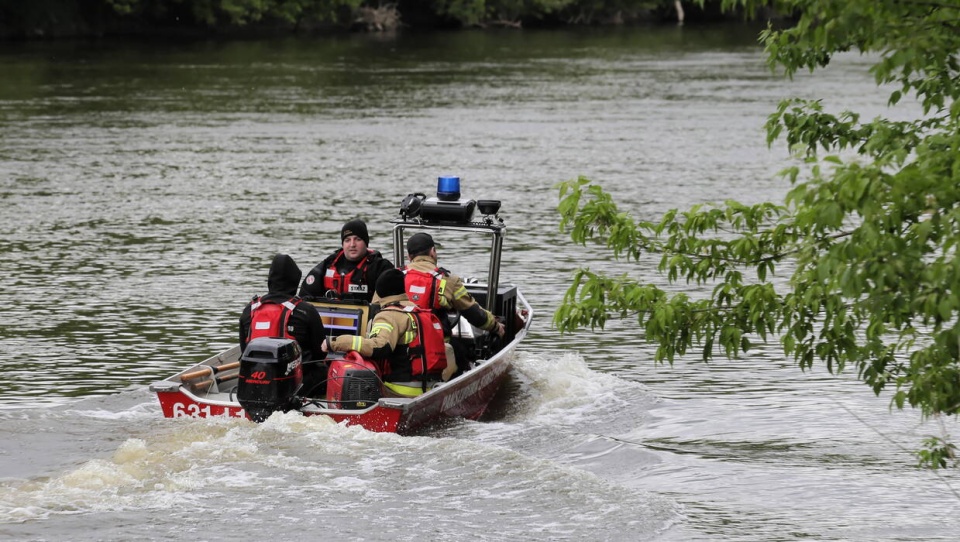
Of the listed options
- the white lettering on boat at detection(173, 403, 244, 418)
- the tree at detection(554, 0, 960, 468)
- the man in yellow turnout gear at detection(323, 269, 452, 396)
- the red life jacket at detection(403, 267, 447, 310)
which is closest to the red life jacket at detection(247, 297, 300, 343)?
the man in yellow turnout gear at detection(323, 269, 452, 396)

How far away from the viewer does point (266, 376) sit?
10.5 meters

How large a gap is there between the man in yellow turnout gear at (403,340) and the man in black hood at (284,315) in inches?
7.8

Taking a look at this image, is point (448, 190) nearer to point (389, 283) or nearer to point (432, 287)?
point (432, 287)

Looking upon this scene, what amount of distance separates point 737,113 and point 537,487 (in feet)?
102

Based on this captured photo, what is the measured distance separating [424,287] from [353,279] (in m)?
0.89

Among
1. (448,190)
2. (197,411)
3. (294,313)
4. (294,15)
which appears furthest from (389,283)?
(294,15)

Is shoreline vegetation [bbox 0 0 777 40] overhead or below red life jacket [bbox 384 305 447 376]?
overhead

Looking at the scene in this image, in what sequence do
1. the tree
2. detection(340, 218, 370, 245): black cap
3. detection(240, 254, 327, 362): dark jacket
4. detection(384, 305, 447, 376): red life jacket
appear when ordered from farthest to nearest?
detection(340, 218, 370, 245): black cap
detection(384, 305, 447, 376): red life jacket
detection(240, 254, 327, 362): dark jacket
the tree

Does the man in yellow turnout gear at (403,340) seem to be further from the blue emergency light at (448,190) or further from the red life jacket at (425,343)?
the blue emergency light at (448,190)

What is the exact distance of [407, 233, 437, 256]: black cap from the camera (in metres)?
11.9

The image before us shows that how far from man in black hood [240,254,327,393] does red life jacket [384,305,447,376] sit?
2.34ft

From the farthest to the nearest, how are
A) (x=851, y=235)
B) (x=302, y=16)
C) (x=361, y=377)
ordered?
(x=302, y=16) < (x=361, y=377) < (x=851, y=235)

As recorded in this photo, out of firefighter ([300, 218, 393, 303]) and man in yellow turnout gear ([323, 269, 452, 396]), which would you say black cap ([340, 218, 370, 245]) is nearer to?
firefighter ([300, 218, 393, 303])

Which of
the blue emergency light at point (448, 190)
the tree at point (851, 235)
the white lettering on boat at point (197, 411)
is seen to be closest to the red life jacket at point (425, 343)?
the white lettering on boat at point (197, 411)
